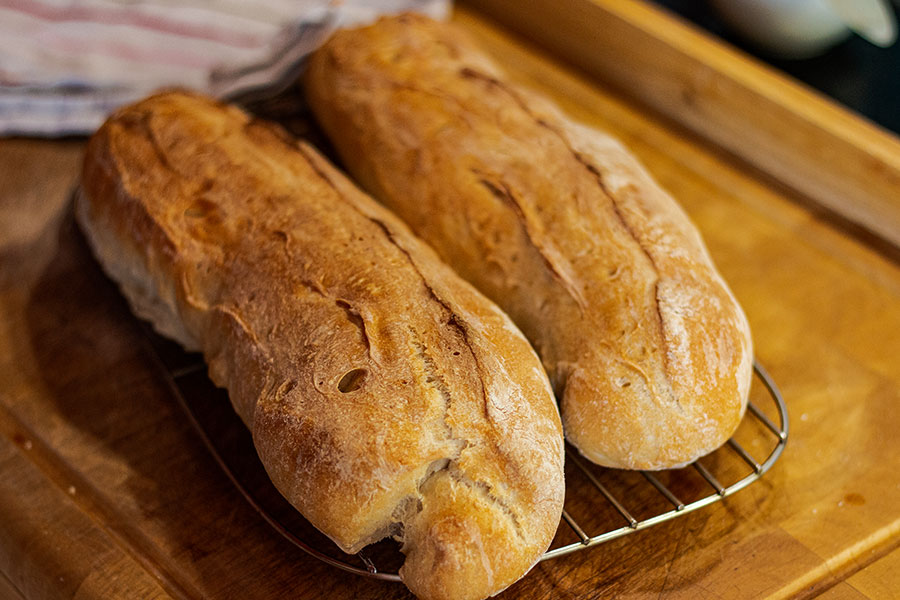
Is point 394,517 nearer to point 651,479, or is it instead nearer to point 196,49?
point 651,479

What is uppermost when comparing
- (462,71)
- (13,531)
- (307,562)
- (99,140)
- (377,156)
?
(462,71)

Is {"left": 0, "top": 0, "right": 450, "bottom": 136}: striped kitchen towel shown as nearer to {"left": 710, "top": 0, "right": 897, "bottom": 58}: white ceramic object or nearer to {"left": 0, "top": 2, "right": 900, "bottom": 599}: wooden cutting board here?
{"left": 0, "top": 2, "right": 900, "bottom": 599}: wooden cutting board

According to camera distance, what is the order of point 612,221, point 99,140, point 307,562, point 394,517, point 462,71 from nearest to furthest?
point 394,517 < point 307,562 < point 612,221 < point 99,140 < point 462,71

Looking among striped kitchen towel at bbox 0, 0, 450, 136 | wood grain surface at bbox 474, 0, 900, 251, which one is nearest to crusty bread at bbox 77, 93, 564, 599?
striped kitchen towel at bbox 0, 0, 450, 136

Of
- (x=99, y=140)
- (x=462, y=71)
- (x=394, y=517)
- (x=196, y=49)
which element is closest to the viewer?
(x=394, y=517)

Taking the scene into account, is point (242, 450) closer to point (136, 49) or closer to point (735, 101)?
point (136, 49)

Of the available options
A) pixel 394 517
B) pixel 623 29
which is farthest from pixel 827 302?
pixel 394 517

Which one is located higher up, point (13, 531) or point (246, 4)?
point (246, 4)

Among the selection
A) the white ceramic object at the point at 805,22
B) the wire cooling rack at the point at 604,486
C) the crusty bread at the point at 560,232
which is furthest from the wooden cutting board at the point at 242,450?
the white ceramic object at the point at 805,22
